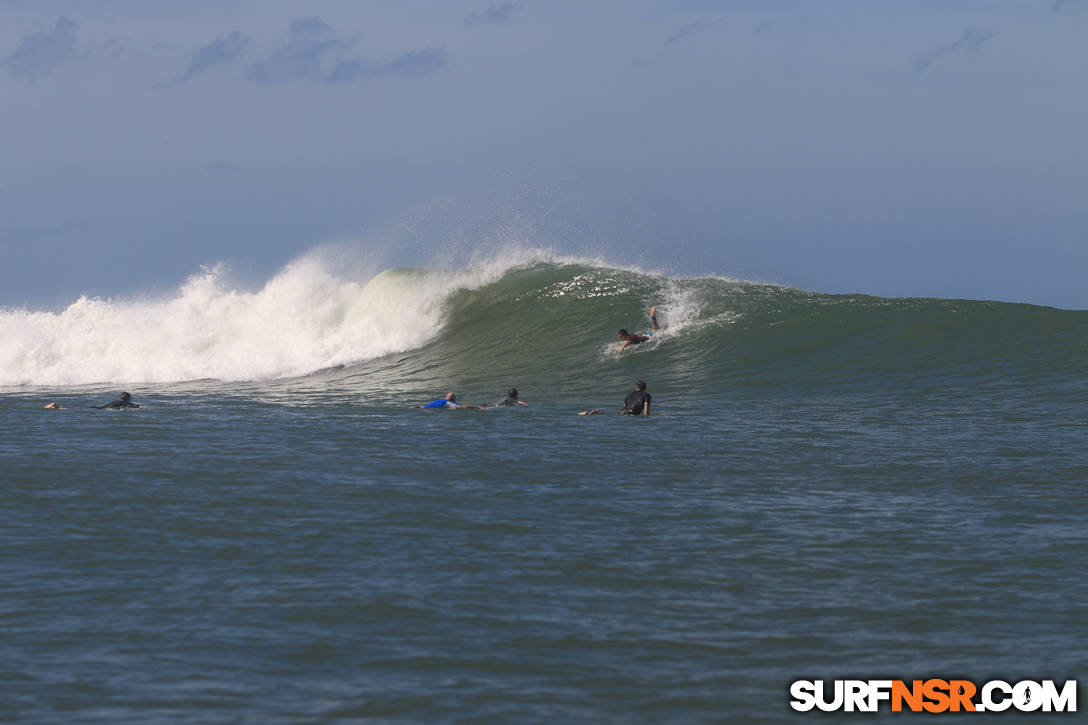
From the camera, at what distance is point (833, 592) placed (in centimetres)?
869

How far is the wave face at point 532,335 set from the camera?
2358 cm

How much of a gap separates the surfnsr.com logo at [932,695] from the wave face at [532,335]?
49.7 ft

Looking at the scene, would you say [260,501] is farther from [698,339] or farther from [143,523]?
[698,339]

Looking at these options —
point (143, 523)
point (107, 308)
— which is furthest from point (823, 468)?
point (107, 308)

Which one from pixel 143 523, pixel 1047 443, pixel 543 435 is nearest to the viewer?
pixel 143 523

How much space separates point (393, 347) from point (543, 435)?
13669 mm

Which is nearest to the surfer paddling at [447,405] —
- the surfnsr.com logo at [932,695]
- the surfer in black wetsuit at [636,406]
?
the surfer in black wetsuit at [636,406]

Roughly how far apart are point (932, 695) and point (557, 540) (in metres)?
4.30

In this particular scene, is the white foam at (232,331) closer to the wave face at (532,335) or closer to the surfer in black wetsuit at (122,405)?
the wave face at (532,335)

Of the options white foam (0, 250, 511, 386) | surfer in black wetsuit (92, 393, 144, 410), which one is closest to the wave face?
white foam (0, 250, 511, 386)

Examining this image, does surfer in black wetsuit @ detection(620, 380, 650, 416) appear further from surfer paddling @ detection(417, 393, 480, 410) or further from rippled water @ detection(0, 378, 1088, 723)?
surfer paddling @ detection(417, 393, 480, 410)

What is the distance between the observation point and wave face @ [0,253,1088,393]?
23.6 meters

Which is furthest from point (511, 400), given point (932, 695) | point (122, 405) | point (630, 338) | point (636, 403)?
point (932, 695)

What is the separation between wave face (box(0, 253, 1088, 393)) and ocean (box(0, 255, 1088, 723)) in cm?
30
